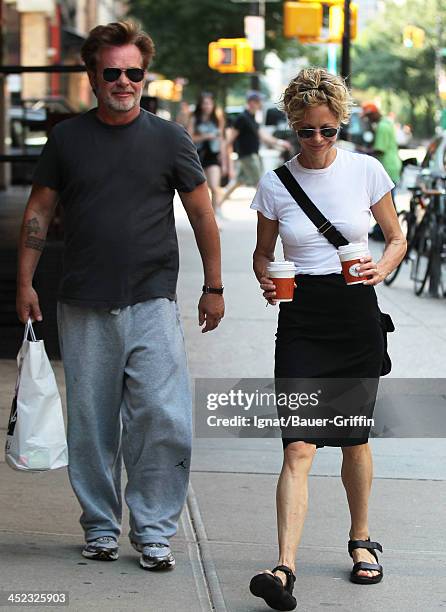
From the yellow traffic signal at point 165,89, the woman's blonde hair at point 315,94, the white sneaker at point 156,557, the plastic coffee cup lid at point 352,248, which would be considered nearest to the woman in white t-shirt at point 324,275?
the woman's blonde hair at point 315,94

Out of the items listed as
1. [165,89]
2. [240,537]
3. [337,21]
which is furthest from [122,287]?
[165,89]

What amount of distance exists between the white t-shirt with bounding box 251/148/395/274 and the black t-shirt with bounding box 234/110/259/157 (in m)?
16.4

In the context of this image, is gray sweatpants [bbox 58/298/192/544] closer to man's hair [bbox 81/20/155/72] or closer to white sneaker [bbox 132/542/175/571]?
white sneaker [bbox 132/542/175/571]

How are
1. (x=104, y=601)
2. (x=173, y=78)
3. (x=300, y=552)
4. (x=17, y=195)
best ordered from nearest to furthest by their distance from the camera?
(x=104, y=601) → (x=300, y=552) → (x=17, y=195) → (x=173, y=78)

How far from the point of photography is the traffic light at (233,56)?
3119 cm

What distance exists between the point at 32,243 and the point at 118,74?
70 cm

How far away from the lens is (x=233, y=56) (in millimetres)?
31359

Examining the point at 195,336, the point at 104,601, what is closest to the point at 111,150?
the point at 104,601

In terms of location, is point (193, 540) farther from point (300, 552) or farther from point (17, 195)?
point (17, 195)

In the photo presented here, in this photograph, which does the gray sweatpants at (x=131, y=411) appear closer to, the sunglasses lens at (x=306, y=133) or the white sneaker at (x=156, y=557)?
the white sneaker at (x=156, y=557)

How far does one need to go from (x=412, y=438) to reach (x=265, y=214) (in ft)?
9.18

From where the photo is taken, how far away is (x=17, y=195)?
25.3 m

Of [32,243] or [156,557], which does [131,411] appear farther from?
[32,243]

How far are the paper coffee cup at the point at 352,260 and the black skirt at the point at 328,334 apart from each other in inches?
7.9
